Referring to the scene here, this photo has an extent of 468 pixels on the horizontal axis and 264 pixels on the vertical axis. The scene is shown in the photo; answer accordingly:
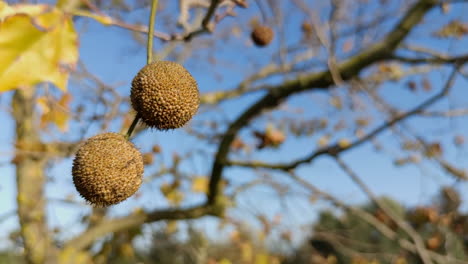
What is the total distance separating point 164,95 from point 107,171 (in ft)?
0.72

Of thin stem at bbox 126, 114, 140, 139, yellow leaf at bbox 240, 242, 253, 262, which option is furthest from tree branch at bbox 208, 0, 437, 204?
thin stem at bbox 126, 114, 140, 139

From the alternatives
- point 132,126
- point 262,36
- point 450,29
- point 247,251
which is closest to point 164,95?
point 132,126

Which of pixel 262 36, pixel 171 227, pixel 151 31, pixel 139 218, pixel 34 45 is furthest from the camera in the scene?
pixel 171 227

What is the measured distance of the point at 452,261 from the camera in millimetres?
3400

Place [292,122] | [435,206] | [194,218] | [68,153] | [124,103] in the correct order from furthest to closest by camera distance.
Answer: [292,122] < [435,206] < [194,218] < [124,103] < [68,153]

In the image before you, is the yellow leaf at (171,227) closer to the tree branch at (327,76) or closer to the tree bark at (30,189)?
the tree bark at (30,189)

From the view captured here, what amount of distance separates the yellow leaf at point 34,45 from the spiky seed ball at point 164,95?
0.81 feet

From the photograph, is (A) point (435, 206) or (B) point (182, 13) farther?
(A) point (435, 206)

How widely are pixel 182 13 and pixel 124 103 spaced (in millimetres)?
1853

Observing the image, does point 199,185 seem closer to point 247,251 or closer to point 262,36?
point 247,251

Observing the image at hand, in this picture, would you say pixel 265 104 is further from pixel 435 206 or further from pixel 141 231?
pixel 435 206

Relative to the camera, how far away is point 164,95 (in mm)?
879

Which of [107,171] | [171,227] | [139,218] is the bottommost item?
[171,227]

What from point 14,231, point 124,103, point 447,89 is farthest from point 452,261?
point 14,231
